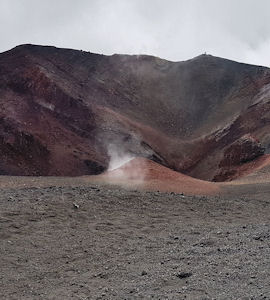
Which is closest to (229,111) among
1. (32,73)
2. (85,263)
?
(32,73)

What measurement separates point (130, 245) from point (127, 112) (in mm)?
19745

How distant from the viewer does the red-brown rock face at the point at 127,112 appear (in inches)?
961

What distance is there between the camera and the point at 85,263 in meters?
9.59

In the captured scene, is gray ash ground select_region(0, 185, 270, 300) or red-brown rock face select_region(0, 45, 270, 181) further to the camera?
red-brown rock face select_region(0, 45, 270, 181)

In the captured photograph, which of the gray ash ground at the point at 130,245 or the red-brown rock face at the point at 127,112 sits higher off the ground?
the red-brown rock face at the point at 127,112

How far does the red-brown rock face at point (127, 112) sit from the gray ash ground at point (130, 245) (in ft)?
31.7

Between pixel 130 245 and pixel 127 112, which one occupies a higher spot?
pixel 127 112

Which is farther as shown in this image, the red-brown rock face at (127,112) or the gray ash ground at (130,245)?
the red-brown rock face at (127,112)

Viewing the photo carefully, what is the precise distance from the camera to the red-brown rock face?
24.4 metres

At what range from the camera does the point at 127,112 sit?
29906 mm

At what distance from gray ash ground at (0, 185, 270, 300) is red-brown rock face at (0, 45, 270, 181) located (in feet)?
31.7

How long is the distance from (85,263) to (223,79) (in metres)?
26.6

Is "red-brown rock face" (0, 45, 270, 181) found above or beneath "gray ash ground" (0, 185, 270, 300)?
above

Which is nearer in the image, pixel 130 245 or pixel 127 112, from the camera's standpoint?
pixel 130 245
